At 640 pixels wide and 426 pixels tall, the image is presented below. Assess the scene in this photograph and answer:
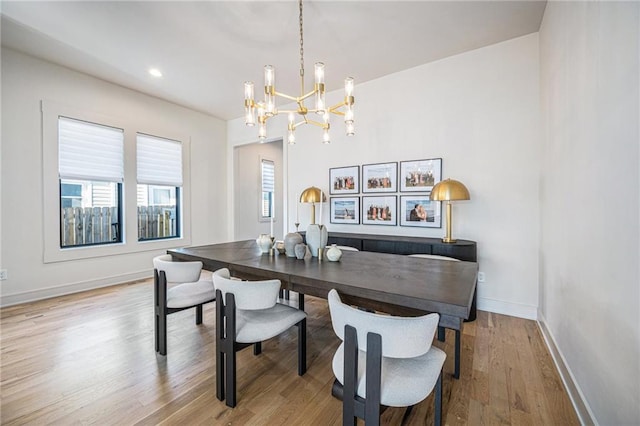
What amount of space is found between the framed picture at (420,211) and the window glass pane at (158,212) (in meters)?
3.91

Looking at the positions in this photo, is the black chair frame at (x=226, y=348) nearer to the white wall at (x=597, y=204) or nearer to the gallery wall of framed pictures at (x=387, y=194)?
the white wall at (x=597, y=204)

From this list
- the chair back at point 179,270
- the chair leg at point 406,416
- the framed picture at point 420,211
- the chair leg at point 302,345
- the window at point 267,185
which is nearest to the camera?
the chair leg at point 406,416

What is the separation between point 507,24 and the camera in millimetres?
2592

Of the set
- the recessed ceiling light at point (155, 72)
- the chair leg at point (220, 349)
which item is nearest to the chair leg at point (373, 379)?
the chair leg at point (220, 349)

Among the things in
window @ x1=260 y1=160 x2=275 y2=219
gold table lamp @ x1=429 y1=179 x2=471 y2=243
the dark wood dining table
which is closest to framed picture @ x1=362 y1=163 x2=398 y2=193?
gold table lamp @ x1=429 y1=179 x2=471 y2=243

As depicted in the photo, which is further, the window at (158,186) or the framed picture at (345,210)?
the window at (158,186)

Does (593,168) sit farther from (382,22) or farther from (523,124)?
(382,22)

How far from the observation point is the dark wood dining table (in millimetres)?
1201

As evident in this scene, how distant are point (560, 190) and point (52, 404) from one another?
12.0 ft

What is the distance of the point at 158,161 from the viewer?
451cm

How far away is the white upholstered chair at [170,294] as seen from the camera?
199 cm

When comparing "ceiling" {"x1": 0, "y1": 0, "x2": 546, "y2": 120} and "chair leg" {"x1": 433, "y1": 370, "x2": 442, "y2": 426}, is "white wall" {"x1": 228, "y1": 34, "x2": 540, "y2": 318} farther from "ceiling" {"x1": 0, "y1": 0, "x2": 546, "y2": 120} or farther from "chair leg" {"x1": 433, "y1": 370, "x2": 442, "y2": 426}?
"chair leg" {"x1": 433, "y1": 370, "x2": 442, "y2": 426}

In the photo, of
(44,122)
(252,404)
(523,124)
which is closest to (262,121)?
(252,404)

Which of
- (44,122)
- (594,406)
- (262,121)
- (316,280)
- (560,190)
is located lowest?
(594,406)
